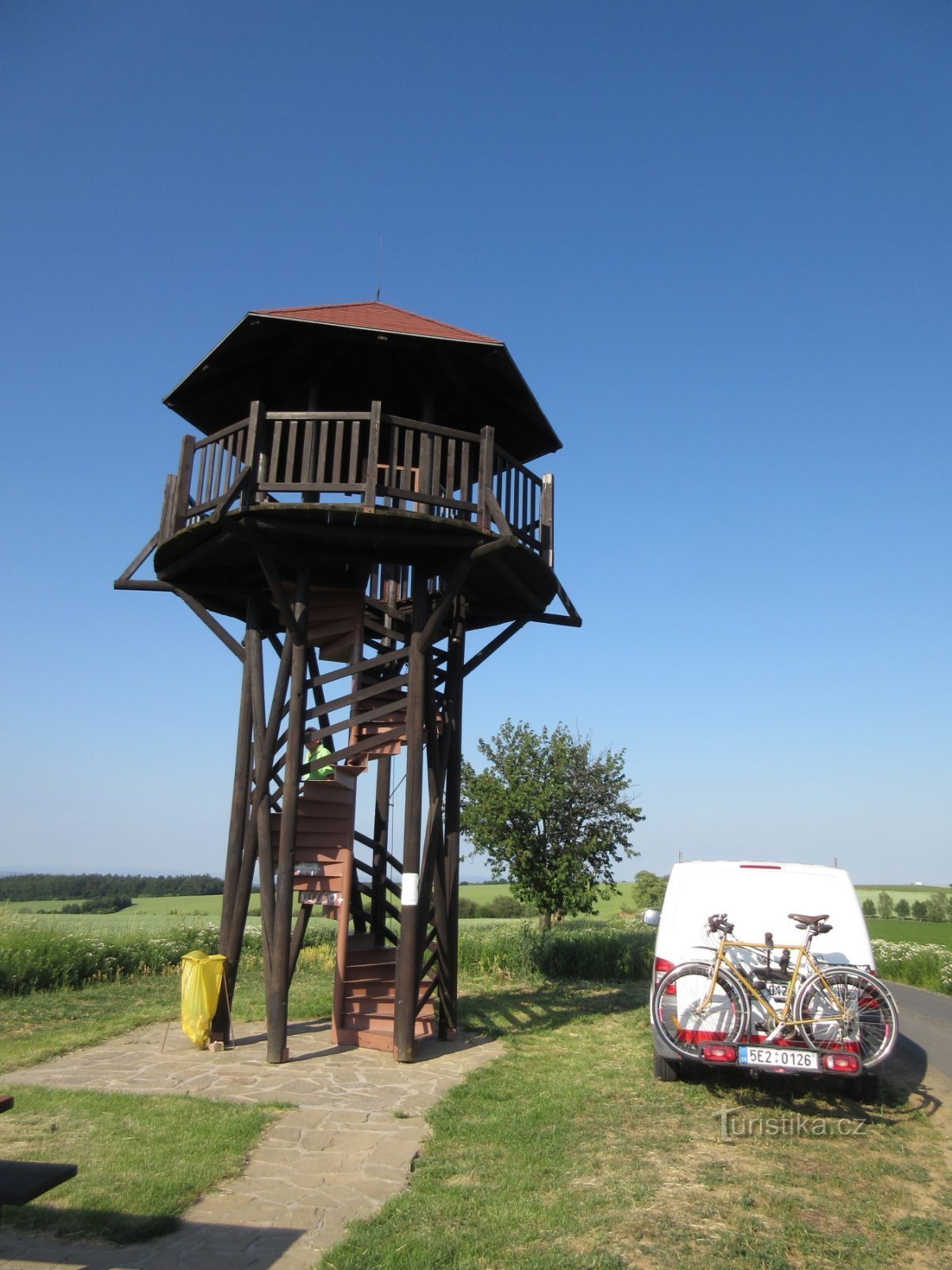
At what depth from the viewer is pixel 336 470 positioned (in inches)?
353

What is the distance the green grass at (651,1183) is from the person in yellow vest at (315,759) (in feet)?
11.7

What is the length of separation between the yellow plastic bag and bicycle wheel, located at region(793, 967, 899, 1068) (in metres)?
5.86

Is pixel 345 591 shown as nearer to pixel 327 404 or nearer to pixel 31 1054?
pixel 327 404

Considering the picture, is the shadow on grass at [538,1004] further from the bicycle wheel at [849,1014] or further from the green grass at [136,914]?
the green grass at [136,914]

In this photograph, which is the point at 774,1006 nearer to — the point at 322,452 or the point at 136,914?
the point at 322,452

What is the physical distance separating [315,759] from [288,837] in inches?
52.0

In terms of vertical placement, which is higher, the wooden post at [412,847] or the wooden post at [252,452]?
the wooden post at [252,452]

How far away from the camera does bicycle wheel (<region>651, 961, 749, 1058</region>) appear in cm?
714

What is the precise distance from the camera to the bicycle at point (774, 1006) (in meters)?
6.91

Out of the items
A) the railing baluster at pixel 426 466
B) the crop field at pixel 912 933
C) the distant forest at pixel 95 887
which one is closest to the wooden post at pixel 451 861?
the railing baluster at pixel 426 466

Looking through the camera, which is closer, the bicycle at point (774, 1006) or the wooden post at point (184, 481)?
the bicycle at point (774, 1006)

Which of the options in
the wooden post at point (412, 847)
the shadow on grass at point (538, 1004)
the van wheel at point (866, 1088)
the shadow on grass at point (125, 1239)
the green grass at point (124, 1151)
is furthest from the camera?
the shadow on grass at point (538, 1004)

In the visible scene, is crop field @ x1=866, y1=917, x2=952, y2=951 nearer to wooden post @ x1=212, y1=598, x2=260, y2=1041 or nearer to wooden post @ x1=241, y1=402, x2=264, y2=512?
wooden post @ x1=212, y1=598, x2=260, y2=1041

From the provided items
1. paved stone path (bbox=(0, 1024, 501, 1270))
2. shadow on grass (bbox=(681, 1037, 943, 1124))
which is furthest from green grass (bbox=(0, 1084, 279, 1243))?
shadow on grass (bbox=(681, 1037, 943, 1124))
